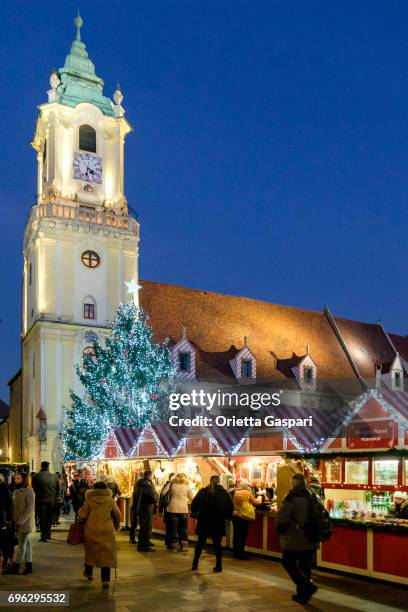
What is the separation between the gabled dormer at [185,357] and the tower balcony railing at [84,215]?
7028mm

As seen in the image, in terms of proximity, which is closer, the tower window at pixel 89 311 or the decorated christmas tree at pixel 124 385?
the decorated christmas tree at pixel 124 385

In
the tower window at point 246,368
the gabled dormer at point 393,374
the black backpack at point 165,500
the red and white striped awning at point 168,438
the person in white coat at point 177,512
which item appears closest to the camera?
the person in white coat at point 177,512

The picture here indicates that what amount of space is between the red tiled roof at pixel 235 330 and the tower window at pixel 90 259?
3.62m

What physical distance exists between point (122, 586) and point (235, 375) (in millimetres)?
31932

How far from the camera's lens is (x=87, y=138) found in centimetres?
4481

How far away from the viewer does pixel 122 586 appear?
11.2 meters

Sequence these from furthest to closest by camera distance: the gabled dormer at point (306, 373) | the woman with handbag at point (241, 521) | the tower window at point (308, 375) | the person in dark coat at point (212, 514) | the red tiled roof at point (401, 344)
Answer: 1. the red tiled roof at point (401, 344)
2. the tower window at point (308, 375)
3. the gabled dormer at point (306, 373)
4. the woman with handbag at point (241, 521)
5. the person in dark coat at point (212, 514)

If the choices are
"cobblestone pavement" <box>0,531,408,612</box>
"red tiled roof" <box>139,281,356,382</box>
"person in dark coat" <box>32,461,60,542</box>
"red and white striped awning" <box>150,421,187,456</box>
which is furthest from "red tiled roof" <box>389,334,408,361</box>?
"cobblestone pavement" <box>0,531,408,612</box>

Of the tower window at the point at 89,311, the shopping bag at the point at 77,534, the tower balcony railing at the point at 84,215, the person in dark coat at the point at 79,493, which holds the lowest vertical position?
the person in dark coat at the point at 79,493

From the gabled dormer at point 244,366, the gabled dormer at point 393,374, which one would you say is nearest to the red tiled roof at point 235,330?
the gabled dormer at point 244,366

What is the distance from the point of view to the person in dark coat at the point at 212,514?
12.8 m

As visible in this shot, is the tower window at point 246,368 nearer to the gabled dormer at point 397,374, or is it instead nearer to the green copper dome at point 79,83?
the gabled dormer at point 397,374

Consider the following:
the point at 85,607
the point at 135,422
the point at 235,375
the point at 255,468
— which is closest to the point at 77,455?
the point at 135,422

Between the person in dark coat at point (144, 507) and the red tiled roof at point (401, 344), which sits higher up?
the red tiled roof at point (401, 344)
